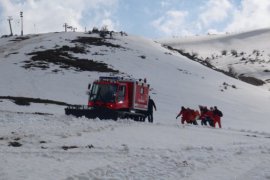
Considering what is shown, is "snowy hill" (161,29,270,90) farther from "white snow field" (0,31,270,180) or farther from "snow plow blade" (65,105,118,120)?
"snow plow blade" (65,105,118,120)

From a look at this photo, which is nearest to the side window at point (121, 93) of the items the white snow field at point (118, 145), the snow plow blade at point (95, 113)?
the snow plow blade at point (95, 113)

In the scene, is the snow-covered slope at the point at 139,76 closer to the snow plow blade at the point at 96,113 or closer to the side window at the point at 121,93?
the side window at the point at 121,93

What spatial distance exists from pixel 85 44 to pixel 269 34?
103 m

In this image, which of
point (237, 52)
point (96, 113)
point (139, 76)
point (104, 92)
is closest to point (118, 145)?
point (96, 113)

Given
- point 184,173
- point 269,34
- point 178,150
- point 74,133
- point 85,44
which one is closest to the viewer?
point 184,173

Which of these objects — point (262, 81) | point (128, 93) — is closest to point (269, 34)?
point (262, 81)

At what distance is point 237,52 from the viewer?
128 m

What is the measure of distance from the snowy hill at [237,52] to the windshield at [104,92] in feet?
154

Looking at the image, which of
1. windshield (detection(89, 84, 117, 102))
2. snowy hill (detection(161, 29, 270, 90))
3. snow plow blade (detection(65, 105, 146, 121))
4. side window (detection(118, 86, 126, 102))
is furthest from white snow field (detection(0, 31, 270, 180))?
snowy hill (detection(161, 29, 270, 90))

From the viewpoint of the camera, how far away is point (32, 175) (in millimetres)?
10844

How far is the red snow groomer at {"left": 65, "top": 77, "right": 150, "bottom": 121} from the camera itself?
2736 cm

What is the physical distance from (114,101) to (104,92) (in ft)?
2.89

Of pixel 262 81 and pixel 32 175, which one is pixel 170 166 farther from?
pixel 262 81

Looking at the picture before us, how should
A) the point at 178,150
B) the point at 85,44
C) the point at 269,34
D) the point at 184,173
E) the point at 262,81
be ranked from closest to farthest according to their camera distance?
the point at 184,173
the point at 178,150
the point at 85,44
the point at 262,81
the point at 269,34
